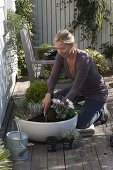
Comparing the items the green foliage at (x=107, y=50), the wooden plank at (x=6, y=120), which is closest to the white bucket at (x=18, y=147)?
the wooden plank at (x=6, y=120)

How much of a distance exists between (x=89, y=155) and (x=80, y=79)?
0.81 meters

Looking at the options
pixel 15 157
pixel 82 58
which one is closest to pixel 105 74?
pixel 82 58

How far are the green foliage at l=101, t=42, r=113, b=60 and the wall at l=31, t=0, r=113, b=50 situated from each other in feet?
0.29

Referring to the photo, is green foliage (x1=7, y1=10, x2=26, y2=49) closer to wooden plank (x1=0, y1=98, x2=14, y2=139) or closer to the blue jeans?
wooden plank (x1=0, y1=98, x2=14, y2=139)

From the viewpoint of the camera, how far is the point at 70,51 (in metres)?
4.60

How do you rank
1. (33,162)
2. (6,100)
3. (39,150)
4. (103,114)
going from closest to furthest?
(33,162)
(39,150)
(103,114)
(6,100)

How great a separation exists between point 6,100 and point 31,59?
2.22 ft

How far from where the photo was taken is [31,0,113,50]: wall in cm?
895

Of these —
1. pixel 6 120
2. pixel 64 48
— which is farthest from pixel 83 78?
pixel 6 120

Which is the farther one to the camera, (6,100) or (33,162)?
(6,100)

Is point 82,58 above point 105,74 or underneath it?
above

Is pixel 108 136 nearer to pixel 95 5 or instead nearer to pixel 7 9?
pixel 7 9

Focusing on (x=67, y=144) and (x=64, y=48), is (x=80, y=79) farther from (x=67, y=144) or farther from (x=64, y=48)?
(x=67, y=144)

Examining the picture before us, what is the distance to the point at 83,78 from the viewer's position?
4.58 metres
